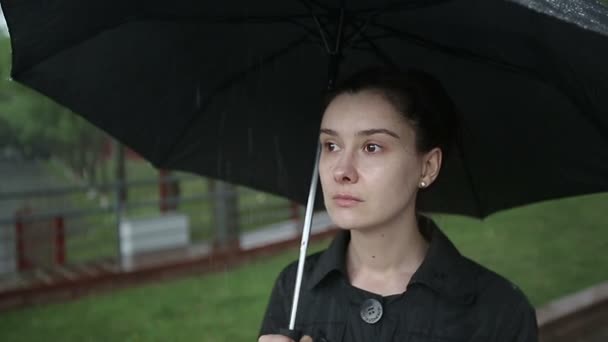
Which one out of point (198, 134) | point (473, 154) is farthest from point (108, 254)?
point (473, 154)

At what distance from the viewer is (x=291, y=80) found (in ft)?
8.36

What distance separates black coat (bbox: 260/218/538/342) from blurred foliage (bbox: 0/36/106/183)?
639cm

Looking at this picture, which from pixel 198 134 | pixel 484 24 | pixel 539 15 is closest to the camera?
pixel 539 15

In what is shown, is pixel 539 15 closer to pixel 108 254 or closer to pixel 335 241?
pixel 335 241

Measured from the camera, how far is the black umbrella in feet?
6.81

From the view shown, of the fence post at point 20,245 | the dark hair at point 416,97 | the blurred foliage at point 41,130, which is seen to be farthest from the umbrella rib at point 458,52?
the fence post at point 20,245

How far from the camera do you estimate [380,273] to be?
209 cm

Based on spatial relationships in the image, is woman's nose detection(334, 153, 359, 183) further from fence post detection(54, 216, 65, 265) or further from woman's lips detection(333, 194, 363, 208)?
fence post detection(54, 216, 65, 265)

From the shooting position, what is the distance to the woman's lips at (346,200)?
1950 mm

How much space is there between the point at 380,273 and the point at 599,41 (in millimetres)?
885

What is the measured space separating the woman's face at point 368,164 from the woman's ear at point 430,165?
19mm

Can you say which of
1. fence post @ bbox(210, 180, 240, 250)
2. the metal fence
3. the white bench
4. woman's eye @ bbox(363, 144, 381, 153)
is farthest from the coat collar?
fence post @ bbox(210, 180, 240, 250)

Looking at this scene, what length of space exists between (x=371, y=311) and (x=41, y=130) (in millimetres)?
7351

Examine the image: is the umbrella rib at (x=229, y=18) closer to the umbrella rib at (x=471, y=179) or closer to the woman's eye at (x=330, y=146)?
the woman's eye at (x=330, y=146)
